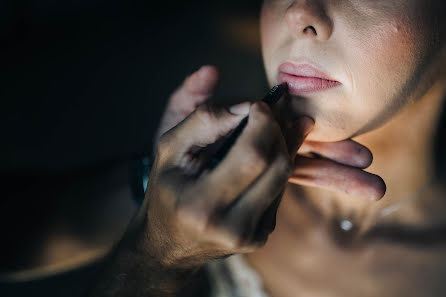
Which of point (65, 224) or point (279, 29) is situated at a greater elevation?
point (279, 29)

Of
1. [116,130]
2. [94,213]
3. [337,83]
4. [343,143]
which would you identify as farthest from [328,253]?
[116,130]

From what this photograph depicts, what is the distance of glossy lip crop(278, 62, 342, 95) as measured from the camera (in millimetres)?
568

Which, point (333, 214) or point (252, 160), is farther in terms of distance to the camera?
point (333, 214)

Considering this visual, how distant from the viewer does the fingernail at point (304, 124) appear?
0.58m

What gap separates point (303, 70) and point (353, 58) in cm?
7

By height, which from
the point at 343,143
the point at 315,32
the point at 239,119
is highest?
the point at 315,32

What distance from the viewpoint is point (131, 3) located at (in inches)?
57.8

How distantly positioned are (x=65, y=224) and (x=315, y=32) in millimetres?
803

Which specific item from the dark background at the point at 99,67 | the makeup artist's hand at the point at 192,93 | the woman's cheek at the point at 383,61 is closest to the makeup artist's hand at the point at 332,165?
the makeup artist's hand at the point at 192,93

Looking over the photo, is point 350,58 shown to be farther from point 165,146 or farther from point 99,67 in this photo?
point 99,67

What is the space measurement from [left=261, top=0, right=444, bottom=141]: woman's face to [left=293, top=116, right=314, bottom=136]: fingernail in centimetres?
2

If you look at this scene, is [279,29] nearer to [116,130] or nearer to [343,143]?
[343,143]

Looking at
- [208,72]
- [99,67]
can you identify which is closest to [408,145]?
[208,72]

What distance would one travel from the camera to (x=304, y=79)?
58 cm
